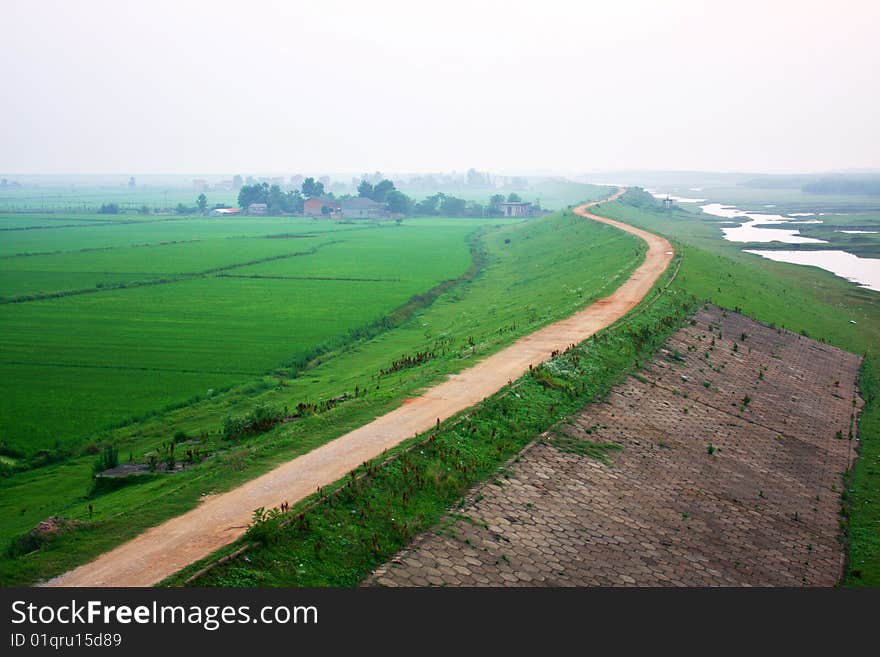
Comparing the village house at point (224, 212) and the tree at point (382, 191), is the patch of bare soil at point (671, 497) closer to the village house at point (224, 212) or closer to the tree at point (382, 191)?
the tree at point (382, 191)

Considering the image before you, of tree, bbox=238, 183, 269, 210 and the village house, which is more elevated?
tree, bbox=238, 183, 269, 210

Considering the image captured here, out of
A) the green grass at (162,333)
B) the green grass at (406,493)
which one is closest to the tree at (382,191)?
the green grass at (162,333)

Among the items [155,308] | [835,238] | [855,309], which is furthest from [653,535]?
[835,238]

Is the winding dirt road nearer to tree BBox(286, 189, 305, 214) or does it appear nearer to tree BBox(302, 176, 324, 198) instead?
tree BBox(286, 189, 305, 214)

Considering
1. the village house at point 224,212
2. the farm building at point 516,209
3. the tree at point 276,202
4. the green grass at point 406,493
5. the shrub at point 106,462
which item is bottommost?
the farm building at point 516,209

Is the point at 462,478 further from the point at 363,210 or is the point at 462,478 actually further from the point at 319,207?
the point at 319,207

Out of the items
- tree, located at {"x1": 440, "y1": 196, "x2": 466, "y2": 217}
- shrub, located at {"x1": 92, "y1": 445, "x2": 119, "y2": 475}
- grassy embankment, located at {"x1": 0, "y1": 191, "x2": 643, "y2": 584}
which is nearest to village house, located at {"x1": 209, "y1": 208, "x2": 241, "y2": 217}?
tree, located at {"x1": 440, "y1": 196, "x2": 466, "y2": 217}
